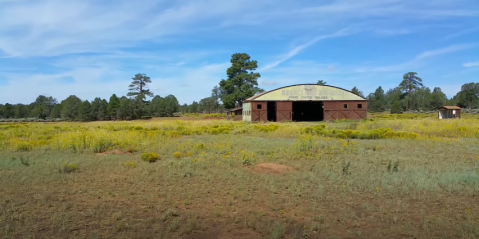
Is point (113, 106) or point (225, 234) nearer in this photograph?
point (225, 234)

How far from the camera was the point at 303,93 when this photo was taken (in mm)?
42469

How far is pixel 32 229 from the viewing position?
5.59 metres

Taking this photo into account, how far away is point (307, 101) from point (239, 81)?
27.3 meters

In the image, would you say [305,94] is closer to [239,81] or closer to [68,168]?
[239,81]

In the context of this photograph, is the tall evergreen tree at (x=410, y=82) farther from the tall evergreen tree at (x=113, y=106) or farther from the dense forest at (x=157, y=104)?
the tall evergreen tree at (x=113, y=106)

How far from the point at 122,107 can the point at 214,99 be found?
2107 inches

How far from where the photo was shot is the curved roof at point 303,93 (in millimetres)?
42219

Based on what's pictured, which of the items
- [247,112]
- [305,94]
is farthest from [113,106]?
[305,94]

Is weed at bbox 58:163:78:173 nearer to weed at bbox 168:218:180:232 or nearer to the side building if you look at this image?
weed at bbox 168:218:180:232

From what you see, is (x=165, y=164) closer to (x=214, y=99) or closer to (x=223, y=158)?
(x=223, y=158)

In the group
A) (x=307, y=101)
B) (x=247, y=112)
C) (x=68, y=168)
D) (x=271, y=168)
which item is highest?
(x=307, y=101)

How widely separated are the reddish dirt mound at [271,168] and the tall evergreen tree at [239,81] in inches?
2169

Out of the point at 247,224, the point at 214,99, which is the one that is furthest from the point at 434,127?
the point at 214,99

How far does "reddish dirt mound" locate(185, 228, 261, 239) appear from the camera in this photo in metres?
5.35
